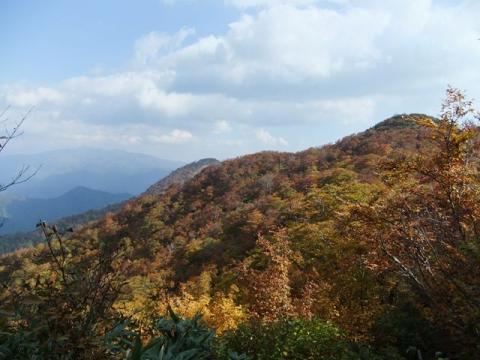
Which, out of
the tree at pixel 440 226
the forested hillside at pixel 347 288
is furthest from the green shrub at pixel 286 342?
the tree at pixel 440 226

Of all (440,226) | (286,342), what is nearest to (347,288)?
(440,226)

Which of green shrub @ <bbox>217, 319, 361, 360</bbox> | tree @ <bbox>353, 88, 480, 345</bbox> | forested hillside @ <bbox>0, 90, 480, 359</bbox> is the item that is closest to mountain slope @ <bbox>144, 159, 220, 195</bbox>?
forested hillside @ <bbox>0, 90, 480, 359</bbox>

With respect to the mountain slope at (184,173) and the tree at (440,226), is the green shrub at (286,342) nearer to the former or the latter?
the tree at (440,226)

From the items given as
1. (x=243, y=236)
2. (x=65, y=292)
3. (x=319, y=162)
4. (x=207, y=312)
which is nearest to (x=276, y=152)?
(x=319, y=162)

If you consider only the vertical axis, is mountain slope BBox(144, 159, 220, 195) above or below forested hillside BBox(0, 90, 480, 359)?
above

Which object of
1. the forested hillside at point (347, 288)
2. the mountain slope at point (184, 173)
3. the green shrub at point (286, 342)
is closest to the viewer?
the forested hillside at point (347, 288)

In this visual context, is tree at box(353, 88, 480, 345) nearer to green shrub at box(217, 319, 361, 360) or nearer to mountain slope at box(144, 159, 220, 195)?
green shrub at box(217, 319, 361, 360)

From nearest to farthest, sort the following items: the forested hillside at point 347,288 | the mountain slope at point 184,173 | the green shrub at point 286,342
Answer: the forested hillside at point 347,288
the green shrub at point 286,342
the mountain slope at point 184,173

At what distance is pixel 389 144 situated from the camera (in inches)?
2494

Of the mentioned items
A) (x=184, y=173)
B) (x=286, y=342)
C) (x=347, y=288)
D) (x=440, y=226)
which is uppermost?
(x=184, y=173)

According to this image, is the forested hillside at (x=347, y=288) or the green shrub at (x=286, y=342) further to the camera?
the green shrub at (x=286, y=342)

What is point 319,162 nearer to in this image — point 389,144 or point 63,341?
point 389,144

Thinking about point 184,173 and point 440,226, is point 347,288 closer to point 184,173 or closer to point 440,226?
point 440,226

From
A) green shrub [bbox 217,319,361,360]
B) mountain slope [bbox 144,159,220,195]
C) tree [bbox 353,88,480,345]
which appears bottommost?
green shrub [bbox 217,319,361,360]
